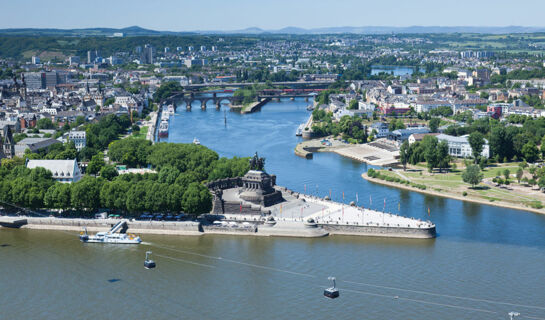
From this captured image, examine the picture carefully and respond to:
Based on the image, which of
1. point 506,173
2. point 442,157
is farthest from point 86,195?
point 506,173

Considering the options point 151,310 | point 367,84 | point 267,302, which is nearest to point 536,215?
point 267,302

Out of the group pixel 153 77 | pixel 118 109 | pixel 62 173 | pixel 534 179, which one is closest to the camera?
pixel 62 173

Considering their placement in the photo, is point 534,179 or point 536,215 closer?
point 536,215

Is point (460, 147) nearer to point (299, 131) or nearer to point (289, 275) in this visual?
point (299, 131)

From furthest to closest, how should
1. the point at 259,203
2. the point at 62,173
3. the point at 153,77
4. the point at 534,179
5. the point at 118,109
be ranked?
the point at 153,77, the point at 118,109, the point at 534,179, the point at 62,173, the point at 259,203

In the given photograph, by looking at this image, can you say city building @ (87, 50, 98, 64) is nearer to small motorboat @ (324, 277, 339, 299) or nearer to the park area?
the park area

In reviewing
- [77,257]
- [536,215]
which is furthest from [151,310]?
[536,215]

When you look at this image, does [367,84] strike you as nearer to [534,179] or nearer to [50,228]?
[534,179]
